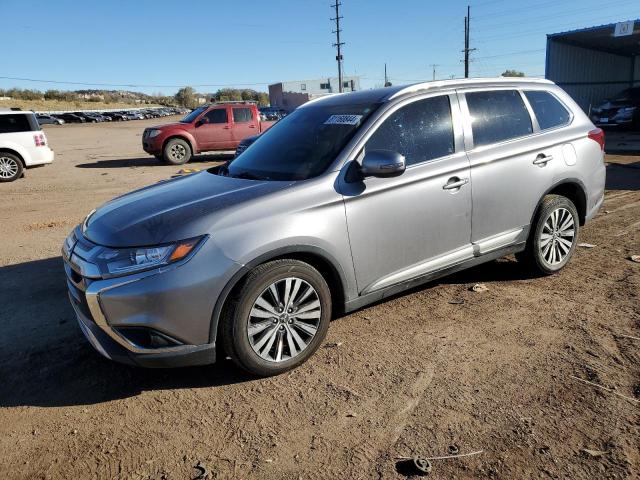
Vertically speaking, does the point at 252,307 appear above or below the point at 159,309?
below

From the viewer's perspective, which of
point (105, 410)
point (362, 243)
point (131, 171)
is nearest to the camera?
point (105, 410)

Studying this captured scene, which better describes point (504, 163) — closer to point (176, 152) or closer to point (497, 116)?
point (497, 116)

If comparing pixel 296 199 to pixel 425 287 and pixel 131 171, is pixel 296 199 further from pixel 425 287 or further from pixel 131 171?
pixel 131 171

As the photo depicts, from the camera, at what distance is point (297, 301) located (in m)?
3.21

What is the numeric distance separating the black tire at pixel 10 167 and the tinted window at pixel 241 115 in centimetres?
622

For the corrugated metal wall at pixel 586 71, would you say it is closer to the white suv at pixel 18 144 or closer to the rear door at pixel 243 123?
the rear door at pixel 243 123

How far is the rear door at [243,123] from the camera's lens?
15836 mm

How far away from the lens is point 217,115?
51.8 ft

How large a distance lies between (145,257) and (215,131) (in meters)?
13.5

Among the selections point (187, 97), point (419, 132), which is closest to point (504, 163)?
point (419, 132)

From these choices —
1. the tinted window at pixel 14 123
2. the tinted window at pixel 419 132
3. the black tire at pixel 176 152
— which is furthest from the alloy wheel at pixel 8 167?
the tinted window at pixel 419 132

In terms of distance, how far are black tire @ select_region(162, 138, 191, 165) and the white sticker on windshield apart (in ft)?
40.6

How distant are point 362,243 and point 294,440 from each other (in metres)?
1.39

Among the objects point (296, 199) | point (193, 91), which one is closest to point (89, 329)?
point (296, 199)
